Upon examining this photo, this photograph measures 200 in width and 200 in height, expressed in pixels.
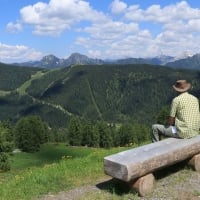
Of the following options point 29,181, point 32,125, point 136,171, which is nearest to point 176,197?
point 136,171

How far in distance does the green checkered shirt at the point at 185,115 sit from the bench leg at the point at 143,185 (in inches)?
118

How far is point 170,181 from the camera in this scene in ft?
43.7

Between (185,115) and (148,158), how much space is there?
324cm

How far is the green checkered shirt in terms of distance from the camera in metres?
14.5

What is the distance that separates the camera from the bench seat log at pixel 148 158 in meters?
11.5

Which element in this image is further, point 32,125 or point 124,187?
point 32,125

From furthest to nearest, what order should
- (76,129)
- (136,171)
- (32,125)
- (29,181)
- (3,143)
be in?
(76,129) < (32,125) < (3,143) < (29,181) < (136,171)

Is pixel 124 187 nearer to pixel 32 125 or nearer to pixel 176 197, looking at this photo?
pixel 176 197

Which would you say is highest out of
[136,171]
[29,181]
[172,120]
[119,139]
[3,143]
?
[172,120]

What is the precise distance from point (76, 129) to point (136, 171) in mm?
133656

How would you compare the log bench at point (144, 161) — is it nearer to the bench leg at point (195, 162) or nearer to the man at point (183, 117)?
the bench leg at point (195, 162)

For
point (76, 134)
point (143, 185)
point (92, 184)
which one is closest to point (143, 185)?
point (143, 185)

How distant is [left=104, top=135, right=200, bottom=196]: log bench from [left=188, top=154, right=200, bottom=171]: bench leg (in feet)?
1.56

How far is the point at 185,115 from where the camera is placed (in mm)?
14523
